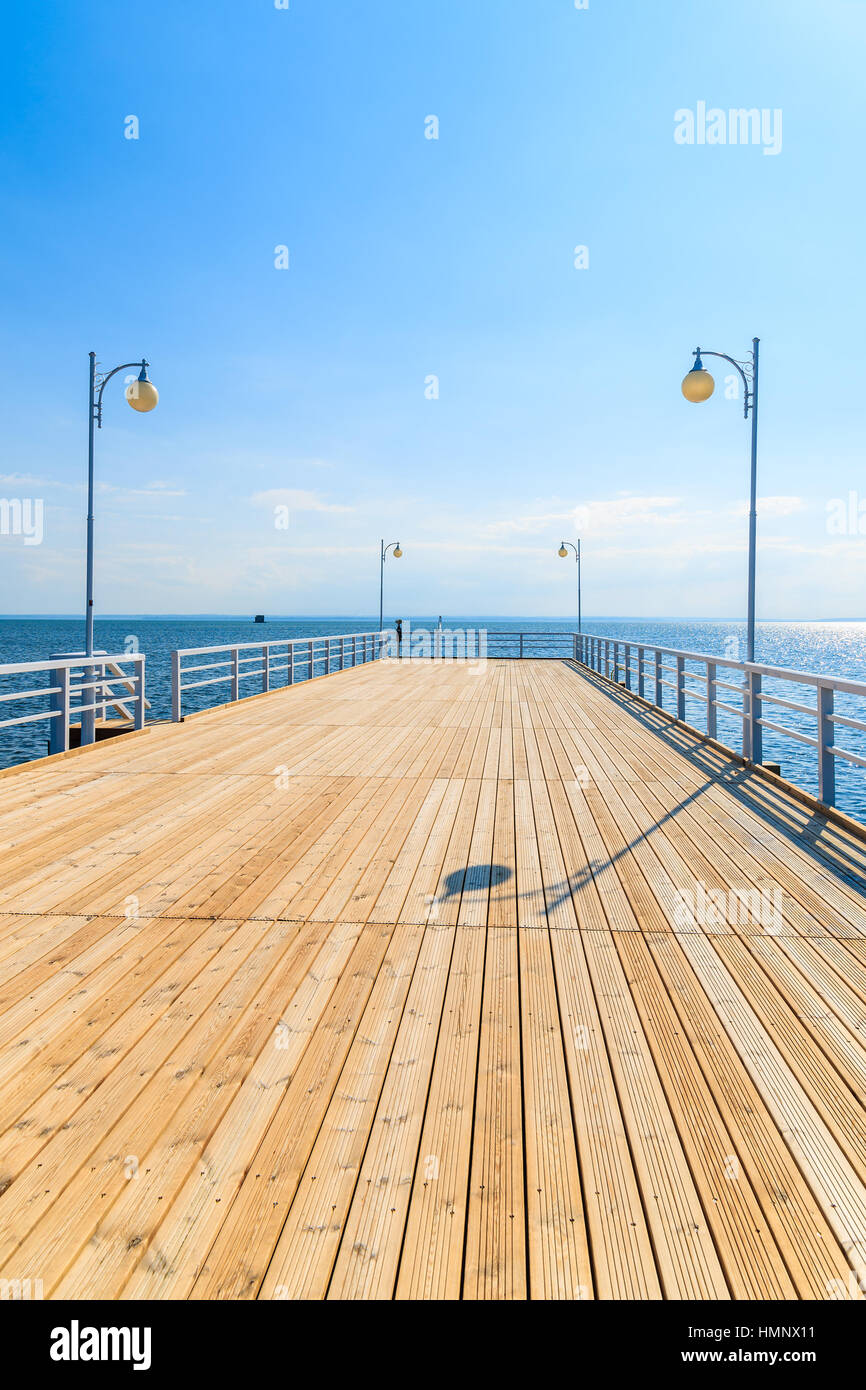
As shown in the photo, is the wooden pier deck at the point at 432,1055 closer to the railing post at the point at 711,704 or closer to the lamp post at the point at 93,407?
the railing post at the point at 711,704

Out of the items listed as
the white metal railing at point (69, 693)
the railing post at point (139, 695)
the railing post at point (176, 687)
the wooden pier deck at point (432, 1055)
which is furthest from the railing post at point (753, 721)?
the railing post at point (176, 687)

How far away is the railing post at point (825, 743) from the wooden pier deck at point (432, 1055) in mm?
278

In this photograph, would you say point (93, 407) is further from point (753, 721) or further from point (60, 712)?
point (753, 721)

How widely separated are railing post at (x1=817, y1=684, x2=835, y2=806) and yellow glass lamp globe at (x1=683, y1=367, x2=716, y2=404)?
11.8 feet

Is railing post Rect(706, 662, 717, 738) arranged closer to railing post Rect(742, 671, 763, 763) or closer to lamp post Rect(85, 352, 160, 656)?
railing post Rect(742, 671, 763, 763)

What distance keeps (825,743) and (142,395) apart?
318 inches

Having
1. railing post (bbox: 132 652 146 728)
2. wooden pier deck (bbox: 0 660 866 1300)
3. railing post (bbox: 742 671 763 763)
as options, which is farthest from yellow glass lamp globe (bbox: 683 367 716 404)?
railing post (bbox: 132 652 146 728)

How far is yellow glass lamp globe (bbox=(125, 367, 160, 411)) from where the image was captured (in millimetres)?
8211

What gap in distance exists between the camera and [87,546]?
9.16 meters

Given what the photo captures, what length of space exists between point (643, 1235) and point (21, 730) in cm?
2498

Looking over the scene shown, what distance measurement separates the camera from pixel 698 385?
22.3 ft

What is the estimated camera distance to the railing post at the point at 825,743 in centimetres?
447
